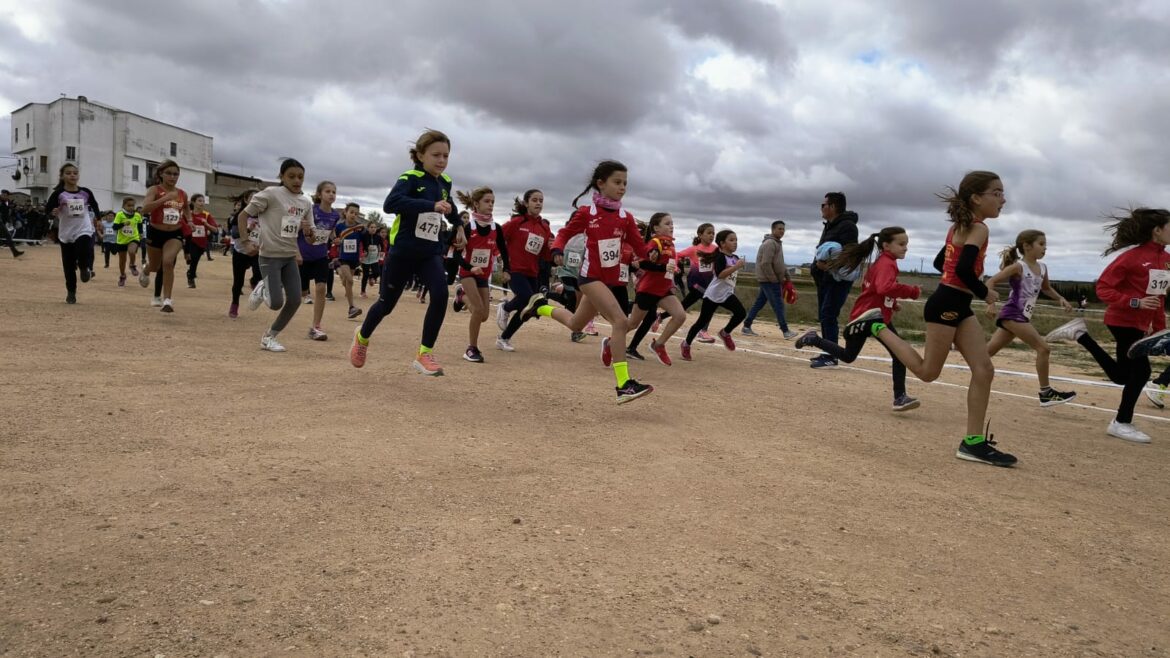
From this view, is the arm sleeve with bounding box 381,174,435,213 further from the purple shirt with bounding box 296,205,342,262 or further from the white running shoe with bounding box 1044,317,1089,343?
the white running shoe with bounding box 1044,317,1089,343

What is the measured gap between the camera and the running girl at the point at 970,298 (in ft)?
16.5

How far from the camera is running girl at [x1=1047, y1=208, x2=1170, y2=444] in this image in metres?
6.21

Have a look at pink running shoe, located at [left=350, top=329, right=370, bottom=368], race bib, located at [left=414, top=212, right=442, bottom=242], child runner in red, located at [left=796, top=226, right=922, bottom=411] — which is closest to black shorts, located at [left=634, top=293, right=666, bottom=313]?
child runner in red, located at [left=796, top=226, right=922, bottom=411]

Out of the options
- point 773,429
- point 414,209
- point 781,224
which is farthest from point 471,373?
point 781,224

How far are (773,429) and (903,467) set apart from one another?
3.58 feet

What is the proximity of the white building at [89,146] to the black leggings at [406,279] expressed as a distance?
68206 millimetres

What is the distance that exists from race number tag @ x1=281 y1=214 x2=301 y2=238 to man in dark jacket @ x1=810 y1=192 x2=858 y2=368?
6.16 meters

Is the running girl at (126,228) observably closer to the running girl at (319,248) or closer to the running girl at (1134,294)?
the running girl at (319,248)

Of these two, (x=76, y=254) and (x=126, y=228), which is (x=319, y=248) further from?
(x=126, y=228)

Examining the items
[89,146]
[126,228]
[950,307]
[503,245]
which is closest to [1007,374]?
[950,307]

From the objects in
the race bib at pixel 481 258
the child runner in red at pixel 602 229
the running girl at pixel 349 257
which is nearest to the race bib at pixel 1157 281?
the child runner in red at pixel 602 229

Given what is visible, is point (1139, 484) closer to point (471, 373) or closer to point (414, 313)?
point (471, 373)

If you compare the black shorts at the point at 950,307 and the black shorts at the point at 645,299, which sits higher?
the black shorts at the point at 950,307

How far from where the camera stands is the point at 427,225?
6.38m
